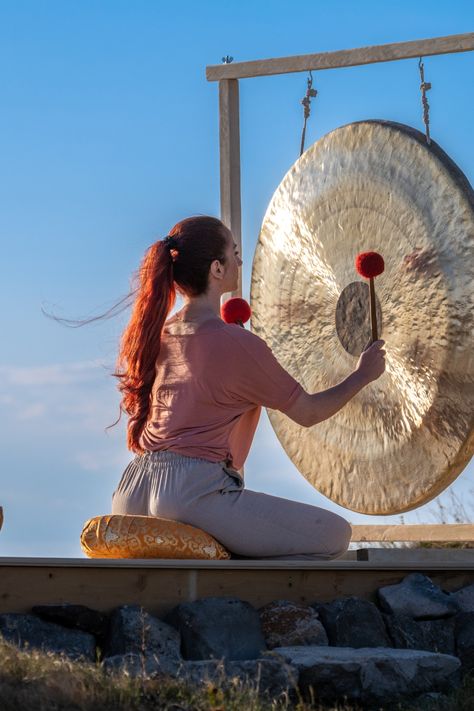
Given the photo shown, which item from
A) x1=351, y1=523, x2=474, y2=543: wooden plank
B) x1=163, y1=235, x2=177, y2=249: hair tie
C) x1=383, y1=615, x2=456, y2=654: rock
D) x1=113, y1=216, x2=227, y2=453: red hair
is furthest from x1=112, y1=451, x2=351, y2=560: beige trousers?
x1=351, y1=523, x2=474, y2=543: wooden plank

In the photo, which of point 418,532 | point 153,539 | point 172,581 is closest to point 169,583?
point 172,581

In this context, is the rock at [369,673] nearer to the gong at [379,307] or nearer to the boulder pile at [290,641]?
the boulder pile at [290,641]

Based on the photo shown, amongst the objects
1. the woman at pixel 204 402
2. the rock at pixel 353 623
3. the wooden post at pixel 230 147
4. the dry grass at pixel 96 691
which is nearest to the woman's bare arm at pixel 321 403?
the woman at pixel 204 402

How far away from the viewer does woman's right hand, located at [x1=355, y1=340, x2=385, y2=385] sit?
5012mm

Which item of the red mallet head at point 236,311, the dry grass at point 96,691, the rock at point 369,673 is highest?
the red mallet head at point 236,311

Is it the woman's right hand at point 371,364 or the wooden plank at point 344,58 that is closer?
the woman's right hand at point 371,364

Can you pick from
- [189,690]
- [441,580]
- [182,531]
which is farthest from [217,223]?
[189,690]

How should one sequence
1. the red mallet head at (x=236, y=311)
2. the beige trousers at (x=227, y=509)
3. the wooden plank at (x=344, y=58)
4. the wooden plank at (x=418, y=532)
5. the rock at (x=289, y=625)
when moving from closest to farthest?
the rock at (x=289, y=625) < the beige trousers at (x=227, y=509) < the red mallet head at (x=236, y=311) < the wooden plank at (x=344, y=58) < the wooden plank at (x=418, y=532)

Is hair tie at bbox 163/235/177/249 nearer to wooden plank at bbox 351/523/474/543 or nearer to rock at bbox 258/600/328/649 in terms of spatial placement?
rock at bbox 258/600/328/649

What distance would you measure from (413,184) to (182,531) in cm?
210

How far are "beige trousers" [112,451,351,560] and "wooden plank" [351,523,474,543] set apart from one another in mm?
1651

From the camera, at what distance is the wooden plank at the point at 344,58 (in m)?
6.11

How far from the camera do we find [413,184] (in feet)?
19.8

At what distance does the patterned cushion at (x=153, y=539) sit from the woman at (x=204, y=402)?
73 millimetres
